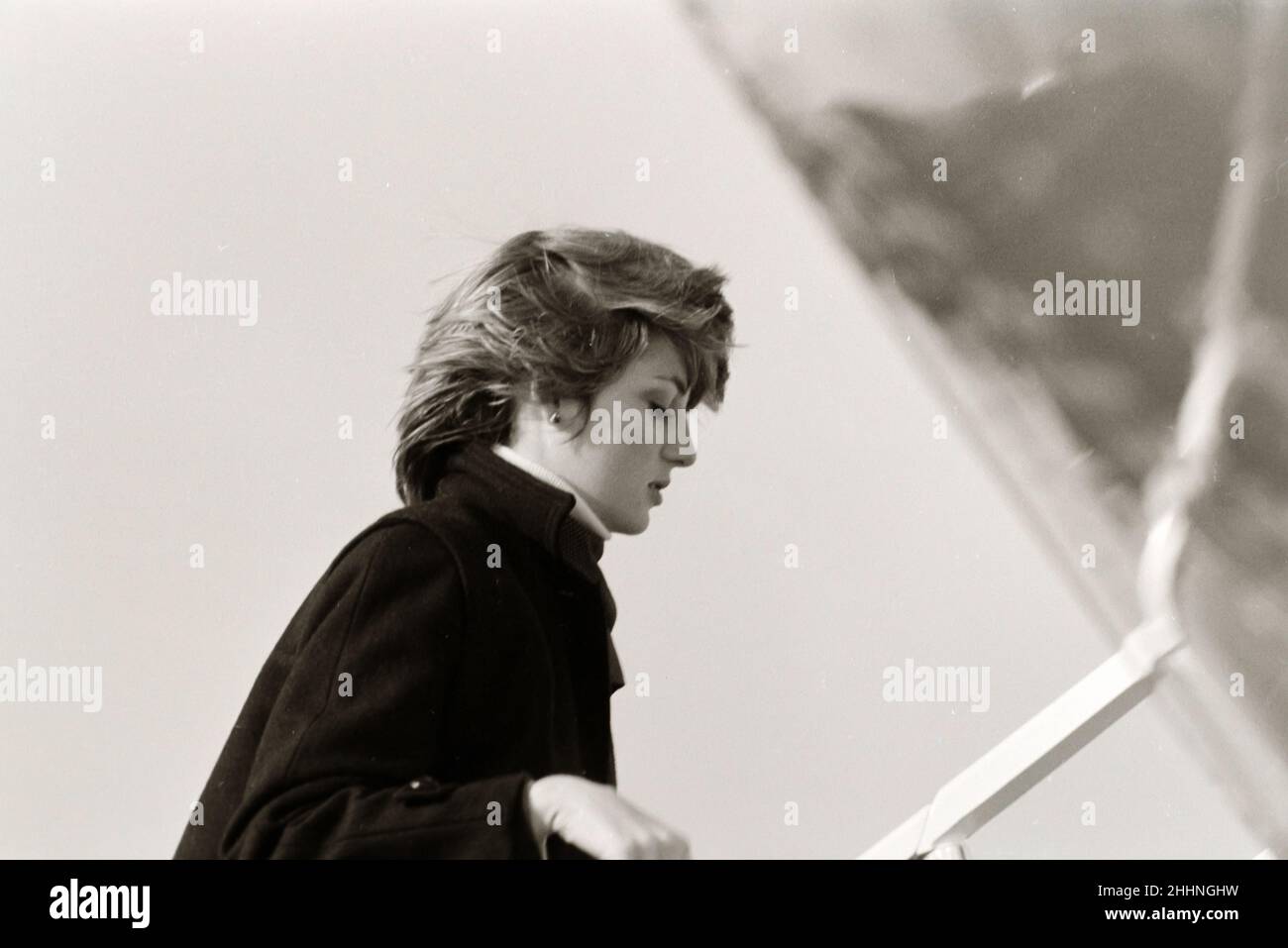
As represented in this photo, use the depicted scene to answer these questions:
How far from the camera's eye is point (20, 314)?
1623 millimetres

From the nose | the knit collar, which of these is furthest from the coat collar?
the nose

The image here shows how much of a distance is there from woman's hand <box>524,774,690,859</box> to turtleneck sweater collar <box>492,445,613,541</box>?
26 centimetres

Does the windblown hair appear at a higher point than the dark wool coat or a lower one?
higher

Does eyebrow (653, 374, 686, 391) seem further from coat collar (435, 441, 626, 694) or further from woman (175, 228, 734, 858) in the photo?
coat collar (435, 441, 626, 694)

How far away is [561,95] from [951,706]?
0.76 metres

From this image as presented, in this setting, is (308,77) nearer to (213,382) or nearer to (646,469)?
(213,382)

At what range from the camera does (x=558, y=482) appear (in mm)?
1371

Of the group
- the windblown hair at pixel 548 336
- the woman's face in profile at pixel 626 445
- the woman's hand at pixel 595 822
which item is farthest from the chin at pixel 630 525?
the woman's hand at pixel 595 822

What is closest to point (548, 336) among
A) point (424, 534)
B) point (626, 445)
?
point (626, 445)

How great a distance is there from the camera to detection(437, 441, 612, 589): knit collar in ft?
4.34

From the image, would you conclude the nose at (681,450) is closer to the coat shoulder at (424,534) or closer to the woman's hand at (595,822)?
the coat shoulder at (424,534)

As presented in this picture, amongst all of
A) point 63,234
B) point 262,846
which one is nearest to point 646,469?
point 262,846

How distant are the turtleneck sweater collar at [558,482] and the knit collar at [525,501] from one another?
0.01 m

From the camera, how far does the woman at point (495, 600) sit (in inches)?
Result: 46.3
